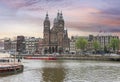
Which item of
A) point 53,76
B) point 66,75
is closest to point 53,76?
point 53,76

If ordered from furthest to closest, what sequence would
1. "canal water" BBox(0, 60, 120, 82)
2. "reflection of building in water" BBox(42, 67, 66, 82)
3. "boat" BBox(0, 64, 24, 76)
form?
"boat" BBox(0, 64, 24, 76)
"canal water" BBox(0, 60, 120, 82)
"reflection of building in water" BBox(42, 67, 66, 82)

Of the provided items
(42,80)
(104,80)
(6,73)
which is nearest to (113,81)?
(104,80)

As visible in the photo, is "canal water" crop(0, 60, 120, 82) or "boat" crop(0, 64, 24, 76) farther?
"boat" crop(0, 64, 24, 76)

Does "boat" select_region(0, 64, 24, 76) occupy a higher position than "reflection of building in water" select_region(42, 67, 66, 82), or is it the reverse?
"boat" select_region(0, 64, 24, 76)

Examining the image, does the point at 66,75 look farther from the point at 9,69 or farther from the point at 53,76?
the point at 9,69

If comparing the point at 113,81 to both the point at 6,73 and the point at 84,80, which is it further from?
the point at 6,73

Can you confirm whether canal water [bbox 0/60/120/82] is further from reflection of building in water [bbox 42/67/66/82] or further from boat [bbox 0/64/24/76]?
boat [bbox 0/64/24/76]

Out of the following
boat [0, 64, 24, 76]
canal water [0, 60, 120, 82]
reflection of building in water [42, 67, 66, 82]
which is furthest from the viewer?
boat [0, 64, 24, 76]

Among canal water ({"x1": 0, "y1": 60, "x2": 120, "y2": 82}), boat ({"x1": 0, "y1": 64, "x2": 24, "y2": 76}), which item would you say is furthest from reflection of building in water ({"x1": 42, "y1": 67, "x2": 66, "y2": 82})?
boat ({"x1": 0, "y1": 64, "x2": 24, "y2": 76})

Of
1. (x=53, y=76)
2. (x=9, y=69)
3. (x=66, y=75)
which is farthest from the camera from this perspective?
(x=9, y=69)

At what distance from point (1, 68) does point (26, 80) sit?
12.2 metres

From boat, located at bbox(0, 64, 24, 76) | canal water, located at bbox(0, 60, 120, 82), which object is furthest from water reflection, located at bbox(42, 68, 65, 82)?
boat, located at bbox(0, 64, 24, 76)

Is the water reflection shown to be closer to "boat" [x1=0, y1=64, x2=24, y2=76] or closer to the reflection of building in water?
the reflection of building in water

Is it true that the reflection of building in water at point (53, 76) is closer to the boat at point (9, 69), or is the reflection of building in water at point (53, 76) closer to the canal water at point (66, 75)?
the canal water at point (66, 75)
